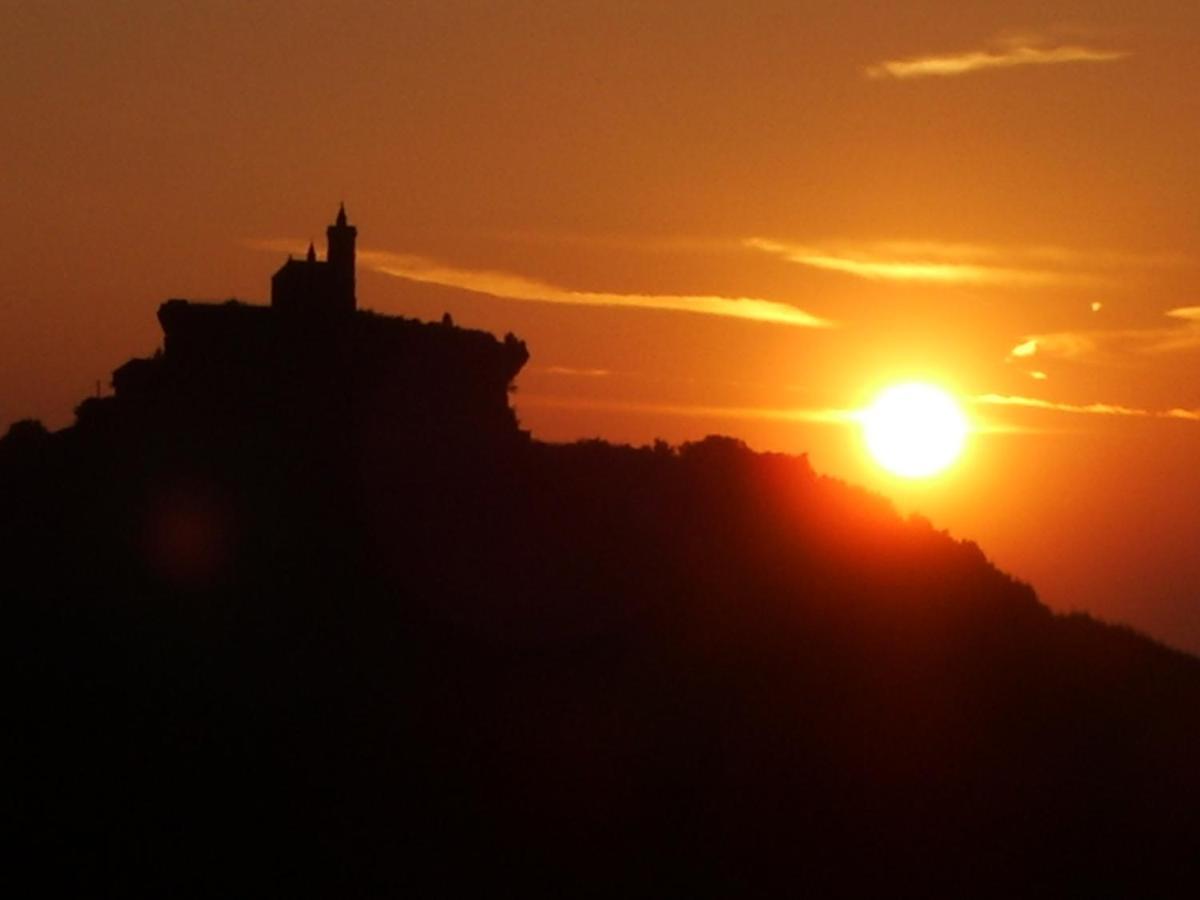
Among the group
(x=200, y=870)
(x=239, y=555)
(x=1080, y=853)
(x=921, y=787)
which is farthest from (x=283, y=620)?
(x=1080, y=853)

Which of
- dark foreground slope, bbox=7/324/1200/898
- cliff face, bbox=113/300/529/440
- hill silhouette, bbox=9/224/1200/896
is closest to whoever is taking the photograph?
dark foreground slope, bbox=7/324/1200/898

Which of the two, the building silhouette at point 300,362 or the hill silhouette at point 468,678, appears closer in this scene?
the hill silhouette at point 468,678

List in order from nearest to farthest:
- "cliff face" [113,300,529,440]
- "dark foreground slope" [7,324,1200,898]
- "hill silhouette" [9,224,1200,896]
→ 1. "dark foreground slope" [7,324,1200,898]
2. "hill silhouette" [9,224,1200,896]
3. "cliff face" [113,300,529,440]

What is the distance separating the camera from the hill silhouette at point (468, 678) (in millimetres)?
75062

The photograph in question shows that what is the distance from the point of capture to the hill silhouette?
7506cm

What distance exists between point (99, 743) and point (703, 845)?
17.8 m

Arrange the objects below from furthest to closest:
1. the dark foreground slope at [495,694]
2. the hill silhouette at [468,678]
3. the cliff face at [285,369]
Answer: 1. the cliff face at [285,369]
2. the hill silhouette at [468,678]
3. the dark foreground slope at [495,694]

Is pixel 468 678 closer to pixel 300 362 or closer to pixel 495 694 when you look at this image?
pixel 495 694

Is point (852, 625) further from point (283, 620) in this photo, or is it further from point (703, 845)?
point (283, 620)

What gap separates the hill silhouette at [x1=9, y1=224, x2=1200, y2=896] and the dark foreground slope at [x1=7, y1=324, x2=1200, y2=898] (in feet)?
0.38

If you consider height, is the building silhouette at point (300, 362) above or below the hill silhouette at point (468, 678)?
above

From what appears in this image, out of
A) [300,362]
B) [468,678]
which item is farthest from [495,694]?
[300,362]

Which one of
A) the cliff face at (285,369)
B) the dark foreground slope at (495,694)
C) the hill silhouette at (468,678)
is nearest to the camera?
the dark foreground slope at (495,694)

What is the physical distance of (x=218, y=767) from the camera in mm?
75188
